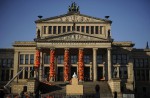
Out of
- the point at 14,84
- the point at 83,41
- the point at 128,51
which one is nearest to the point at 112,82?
the point at 83,41

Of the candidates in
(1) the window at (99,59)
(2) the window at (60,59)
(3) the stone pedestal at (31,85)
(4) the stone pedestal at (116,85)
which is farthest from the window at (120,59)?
(3) the stone pedestal at (31,85)

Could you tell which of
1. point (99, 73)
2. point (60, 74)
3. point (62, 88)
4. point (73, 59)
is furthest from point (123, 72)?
point (62, 88)

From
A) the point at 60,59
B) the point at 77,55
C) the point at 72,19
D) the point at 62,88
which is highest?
the point at 72,19

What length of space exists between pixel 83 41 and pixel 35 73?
43.1 feet

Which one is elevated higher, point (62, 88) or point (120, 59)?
point (120, 59)

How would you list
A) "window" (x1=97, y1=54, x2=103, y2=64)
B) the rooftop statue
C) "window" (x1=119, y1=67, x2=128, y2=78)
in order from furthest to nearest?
the rooftop statue
"window" (x1=119, y1=67, x2=128, y2=78)
"window" (x1=97, y1=54, x2=103, y2=64)

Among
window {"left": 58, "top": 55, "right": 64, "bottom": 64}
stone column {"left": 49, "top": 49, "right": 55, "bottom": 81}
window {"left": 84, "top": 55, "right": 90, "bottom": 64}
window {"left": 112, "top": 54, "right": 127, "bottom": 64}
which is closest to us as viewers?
stone column {"left": 49, "top": 49, "right": 55, "bottom": 81}

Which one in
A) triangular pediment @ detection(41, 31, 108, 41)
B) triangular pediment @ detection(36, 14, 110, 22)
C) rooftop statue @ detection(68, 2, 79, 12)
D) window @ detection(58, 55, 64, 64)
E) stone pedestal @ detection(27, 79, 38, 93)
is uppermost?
rooftop statue @ detection(68, 2, 79, 12)

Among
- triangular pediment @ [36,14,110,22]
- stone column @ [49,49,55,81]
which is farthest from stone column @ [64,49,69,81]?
triangular pediment @ [36,14,110,22]

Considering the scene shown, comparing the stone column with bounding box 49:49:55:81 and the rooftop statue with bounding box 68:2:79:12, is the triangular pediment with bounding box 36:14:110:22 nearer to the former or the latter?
the rooftop statue with bounding box 68:2:79:12

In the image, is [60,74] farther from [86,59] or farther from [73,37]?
[73,37]

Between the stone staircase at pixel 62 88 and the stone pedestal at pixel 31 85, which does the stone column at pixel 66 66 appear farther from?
the stone pedestal at pixel 31 85

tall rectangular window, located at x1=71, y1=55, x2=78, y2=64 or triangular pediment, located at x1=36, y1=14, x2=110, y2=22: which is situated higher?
triangular pediment, located at x1=36, y1=14, x2=110, y2=22

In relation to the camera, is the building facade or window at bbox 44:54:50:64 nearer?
the building facade
